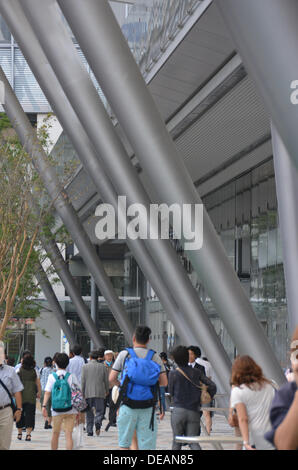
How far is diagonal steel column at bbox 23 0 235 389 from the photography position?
16.2 m

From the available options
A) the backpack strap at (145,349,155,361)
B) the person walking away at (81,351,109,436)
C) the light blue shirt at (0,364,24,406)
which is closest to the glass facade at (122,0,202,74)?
the person walking away at (81,351,109,436)

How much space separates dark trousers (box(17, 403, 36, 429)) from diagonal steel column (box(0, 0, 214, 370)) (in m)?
4.95

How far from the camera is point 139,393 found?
8766 millimetres

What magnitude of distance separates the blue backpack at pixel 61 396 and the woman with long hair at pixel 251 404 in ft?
16.8

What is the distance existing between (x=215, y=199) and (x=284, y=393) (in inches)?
1035

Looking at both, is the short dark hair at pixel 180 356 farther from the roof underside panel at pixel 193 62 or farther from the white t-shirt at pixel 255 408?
the roof underside panel at pixel 193 62

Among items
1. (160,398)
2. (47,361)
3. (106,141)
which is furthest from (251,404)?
(47,361)

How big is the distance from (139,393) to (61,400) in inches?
132

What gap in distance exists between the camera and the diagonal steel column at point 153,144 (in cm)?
1227

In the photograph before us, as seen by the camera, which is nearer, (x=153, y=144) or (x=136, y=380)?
(x=136, y=380)

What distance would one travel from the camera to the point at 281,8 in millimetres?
5012

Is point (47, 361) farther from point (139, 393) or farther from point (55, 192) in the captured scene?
point (139, 393)

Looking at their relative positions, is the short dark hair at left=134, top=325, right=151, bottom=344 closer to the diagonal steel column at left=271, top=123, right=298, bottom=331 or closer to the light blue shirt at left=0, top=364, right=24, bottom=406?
the light blue shirt at left=0, top=364, right=24, bottom=406
